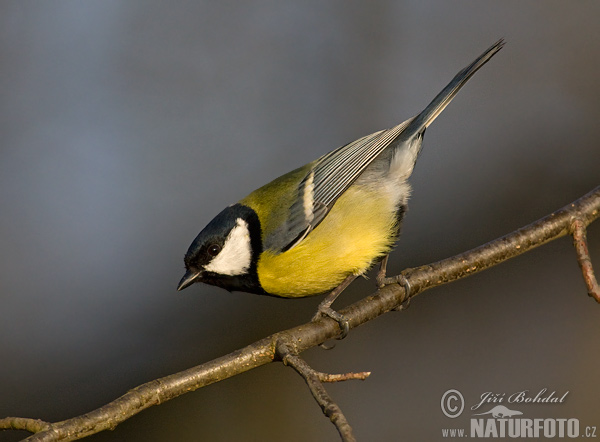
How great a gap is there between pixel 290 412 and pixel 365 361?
1.62 ft

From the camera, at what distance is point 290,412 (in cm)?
335

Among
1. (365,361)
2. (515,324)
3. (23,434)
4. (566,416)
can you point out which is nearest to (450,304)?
(515,324)

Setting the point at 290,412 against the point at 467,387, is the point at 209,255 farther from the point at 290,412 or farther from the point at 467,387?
the point at 467,387

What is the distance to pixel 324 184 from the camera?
2.49m

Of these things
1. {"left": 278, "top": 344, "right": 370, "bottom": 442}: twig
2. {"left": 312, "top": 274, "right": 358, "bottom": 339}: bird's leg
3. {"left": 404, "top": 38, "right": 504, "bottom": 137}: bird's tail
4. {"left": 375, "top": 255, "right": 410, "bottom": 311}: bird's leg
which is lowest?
{"left": 278, "top": 344, "right": 370, "bottom": 442}: twig

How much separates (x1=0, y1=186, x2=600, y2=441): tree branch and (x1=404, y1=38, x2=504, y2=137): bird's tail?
572 mm

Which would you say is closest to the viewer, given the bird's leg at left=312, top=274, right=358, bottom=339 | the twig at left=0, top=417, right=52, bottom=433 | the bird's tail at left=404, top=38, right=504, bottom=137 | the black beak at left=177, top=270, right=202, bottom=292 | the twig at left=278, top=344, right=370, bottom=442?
the twig at left=278, top=344, right=370, bottom=442

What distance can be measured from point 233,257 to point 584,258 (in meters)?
1.20

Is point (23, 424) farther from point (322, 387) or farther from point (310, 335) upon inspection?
point (310, 335)

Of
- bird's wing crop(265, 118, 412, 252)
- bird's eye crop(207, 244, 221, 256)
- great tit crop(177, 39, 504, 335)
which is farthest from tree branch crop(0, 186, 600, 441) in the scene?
bird's eye crop(207, 244, 221, 256)

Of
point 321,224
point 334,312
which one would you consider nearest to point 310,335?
point 334,312

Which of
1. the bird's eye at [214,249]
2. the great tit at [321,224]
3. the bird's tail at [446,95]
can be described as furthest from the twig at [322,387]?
the bird's tail at [446,95]

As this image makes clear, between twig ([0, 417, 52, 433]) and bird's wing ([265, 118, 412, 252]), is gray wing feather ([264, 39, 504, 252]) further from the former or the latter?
twig ([0, 417, 52, 433])

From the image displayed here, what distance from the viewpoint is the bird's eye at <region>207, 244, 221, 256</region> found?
7.64 ft
